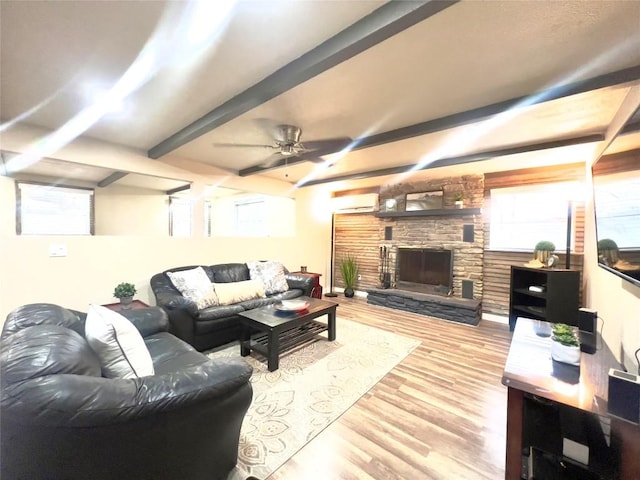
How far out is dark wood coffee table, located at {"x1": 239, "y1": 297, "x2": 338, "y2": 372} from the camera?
257cm

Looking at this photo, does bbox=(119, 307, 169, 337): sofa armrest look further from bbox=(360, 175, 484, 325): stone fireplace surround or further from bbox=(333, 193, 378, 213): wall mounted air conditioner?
bbox=(333, 193, 378, 213): wall mounted air conditioner

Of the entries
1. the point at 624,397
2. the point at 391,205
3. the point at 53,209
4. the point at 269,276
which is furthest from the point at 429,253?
the point at 53,209

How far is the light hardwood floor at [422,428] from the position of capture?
151 centimetres

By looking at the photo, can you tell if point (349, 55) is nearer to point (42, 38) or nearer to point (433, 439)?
point (42, 38)

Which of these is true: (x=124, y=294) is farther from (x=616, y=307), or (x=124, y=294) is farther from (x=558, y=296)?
(x=558, y=296)

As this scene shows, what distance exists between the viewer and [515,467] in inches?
52.5

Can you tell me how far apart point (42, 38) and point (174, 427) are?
2137mm

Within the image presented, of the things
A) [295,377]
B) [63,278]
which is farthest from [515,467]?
[63,278]

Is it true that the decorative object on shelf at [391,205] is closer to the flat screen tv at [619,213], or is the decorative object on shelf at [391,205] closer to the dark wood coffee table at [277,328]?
the dark wood coffee table at [277,328]

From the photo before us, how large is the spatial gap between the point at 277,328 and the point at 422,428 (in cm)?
142

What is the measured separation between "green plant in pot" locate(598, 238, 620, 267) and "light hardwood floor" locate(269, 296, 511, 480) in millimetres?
1320

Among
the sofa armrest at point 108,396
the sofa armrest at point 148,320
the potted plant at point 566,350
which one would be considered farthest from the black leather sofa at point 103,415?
the potted plant at point 566,350

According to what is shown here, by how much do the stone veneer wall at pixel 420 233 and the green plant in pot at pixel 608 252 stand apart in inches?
86.3

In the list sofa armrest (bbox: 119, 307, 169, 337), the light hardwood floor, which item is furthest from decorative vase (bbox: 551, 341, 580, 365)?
sofa armrest (bbox: 119, 307, 169, 337)
